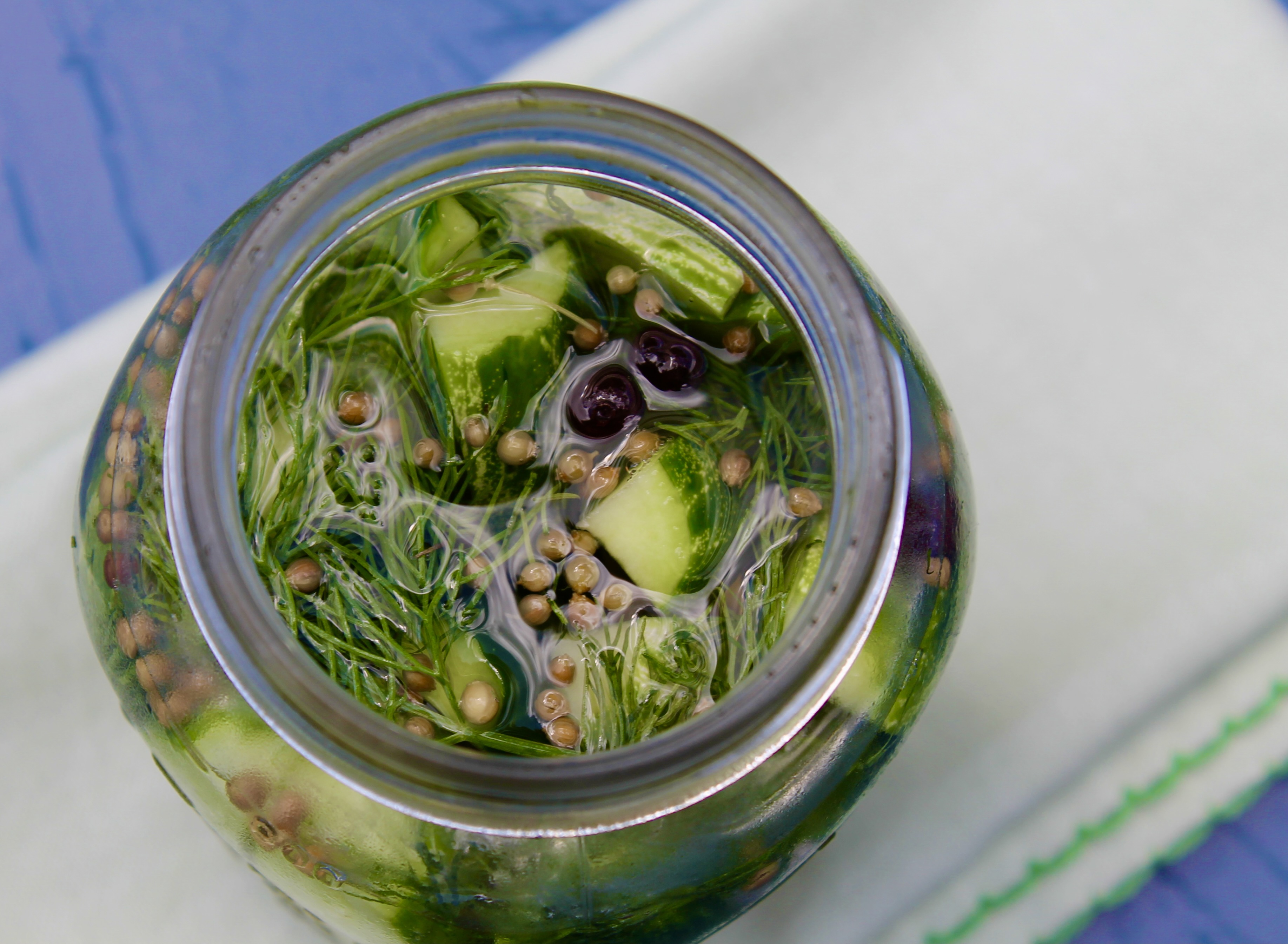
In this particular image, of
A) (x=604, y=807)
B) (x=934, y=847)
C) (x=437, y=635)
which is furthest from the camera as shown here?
(x=934, y=847)

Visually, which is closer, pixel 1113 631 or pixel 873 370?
pixel 873 370

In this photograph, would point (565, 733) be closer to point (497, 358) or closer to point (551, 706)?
point (551, 706)

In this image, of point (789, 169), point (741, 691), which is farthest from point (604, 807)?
point (789, 169)

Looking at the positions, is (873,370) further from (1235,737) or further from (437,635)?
(1235,737)

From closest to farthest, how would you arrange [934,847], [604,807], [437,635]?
[604,807], [437,635], [934,847]

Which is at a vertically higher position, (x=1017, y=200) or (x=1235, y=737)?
(x=1017, y=200)

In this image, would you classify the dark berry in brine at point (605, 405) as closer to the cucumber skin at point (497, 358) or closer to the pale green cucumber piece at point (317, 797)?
the cucumber skin at point (497, 358)

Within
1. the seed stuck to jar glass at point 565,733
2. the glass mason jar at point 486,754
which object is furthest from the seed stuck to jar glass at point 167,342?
the seed stuck to jar glass at point 565,733
